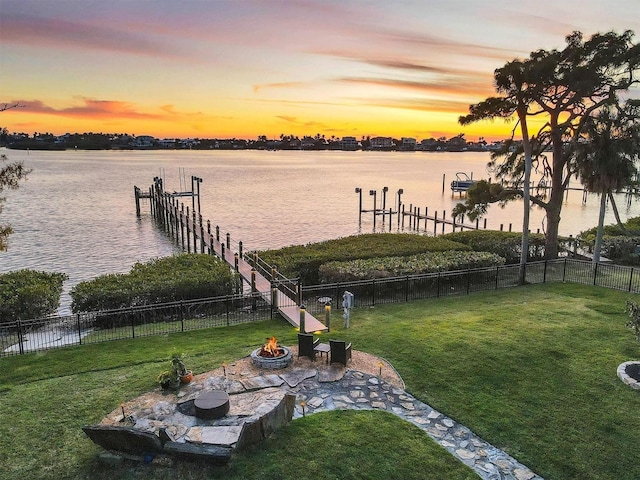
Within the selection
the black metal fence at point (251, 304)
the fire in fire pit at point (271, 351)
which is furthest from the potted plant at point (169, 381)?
the black metal fence at point (251, 304)

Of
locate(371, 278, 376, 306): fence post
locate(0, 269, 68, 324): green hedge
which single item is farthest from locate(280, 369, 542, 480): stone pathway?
locate(0, 269, 68, 324): green hedge

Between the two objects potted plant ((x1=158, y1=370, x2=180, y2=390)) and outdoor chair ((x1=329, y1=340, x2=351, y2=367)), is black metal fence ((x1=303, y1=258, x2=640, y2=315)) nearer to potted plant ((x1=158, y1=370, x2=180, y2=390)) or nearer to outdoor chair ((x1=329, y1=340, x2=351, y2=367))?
outdoor chair ((x1=329, y1=340, x2=351, y2=367))

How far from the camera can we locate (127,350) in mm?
13805

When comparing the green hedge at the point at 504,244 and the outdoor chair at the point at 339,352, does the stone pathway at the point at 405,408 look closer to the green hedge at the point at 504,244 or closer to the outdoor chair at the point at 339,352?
the outdoor chair at the point at 339,352

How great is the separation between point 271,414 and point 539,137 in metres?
24.4

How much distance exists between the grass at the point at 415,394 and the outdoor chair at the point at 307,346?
5.70ft

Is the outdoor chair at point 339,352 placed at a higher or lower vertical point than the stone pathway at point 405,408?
higher

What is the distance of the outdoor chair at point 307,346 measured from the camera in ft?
41.2

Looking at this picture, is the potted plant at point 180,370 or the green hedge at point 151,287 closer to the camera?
the potted plant at point 180,370

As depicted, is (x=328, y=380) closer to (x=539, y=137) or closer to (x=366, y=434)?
(x=366, y=434)

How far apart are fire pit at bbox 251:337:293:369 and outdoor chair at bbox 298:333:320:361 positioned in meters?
0.35

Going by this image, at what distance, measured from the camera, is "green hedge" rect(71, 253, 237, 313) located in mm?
19312

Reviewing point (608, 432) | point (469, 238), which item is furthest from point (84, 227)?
point (608, 432)

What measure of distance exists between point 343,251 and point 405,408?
16.2 metres
